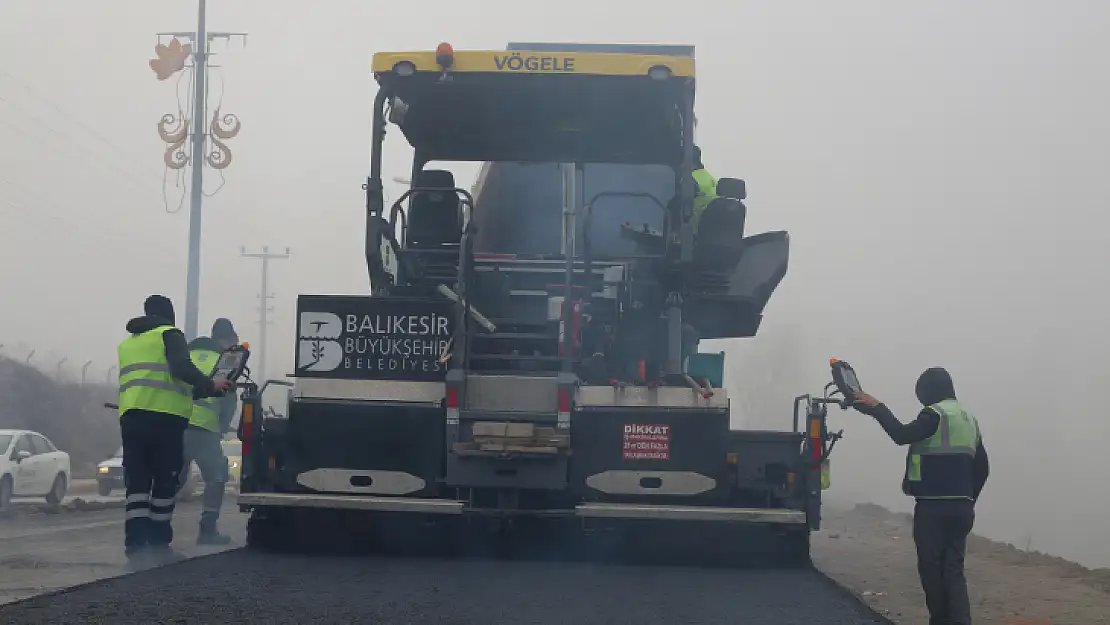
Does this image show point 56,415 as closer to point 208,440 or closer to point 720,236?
point 208,440

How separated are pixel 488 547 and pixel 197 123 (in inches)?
841

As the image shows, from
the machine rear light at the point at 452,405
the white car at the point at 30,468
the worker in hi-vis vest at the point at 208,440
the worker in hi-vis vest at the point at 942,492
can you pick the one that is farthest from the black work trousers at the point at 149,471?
the white car at the point at 30,468

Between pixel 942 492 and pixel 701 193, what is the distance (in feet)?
9.85

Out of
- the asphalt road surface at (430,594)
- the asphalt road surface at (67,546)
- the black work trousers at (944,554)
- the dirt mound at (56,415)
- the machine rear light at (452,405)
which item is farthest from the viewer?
the dirt mound at (56,415)

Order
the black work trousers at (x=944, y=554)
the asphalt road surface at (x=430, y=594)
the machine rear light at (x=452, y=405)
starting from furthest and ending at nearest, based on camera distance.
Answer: the machine rear light at (x=452, y=405)
the black work trousers at (x=944, y=554)
the asphalt road surface at (x=430, y=594)

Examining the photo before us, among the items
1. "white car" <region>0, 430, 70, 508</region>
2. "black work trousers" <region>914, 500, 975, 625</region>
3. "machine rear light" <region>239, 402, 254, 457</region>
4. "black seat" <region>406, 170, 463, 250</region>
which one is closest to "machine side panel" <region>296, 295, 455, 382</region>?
"machine rear light" <region>239, 402, 254, 457</region>

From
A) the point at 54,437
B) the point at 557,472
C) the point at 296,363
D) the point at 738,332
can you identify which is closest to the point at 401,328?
the point at 296,363

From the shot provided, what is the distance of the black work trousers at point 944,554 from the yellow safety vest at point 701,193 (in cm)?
287

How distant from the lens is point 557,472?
26.4ft

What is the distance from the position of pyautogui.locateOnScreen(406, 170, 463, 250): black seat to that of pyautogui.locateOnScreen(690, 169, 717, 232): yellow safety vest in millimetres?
1665

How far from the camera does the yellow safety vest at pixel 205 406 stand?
33.7 ft

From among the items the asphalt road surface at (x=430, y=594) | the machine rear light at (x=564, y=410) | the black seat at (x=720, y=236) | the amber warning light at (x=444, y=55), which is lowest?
the asphalt road surface at (x=430, y=594)

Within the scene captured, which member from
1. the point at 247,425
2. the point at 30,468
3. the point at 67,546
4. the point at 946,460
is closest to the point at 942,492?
the point at 946,460

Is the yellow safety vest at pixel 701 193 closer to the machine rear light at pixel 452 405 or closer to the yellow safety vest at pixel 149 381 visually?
the machine rear light at pixel 452 405
